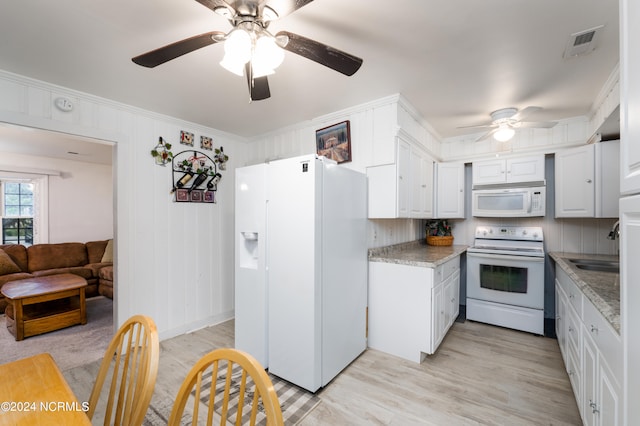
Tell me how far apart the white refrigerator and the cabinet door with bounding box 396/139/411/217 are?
0.37 metres

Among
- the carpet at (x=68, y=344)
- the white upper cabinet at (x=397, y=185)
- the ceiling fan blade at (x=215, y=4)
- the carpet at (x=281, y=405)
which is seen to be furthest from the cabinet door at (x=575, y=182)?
the carpet at (x=68, y=344)

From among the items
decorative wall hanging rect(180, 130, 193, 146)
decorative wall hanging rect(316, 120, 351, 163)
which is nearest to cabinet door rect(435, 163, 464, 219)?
decorative wall hanging rect(316, 120, 351, 163)

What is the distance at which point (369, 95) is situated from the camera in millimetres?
2596

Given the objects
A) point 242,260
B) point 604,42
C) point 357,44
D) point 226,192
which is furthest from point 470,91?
point 226,192

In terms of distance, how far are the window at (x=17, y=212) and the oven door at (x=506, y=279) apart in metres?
7.22

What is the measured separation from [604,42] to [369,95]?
5.21 feet

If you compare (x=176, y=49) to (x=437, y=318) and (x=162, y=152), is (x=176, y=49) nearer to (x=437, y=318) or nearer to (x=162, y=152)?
(x=162, y=152)

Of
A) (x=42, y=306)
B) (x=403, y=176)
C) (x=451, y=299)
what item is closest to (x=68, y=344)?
(x=42, y=306)

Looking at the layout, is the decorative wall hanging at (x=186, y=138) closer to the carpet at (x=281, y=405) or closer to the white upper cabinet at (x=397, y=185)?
the white upper cabinet at (x=397, y=185)

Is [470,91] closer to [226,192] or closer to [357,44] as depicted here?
[357,44]

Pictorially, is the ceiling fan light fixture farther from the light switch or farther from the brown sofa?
the brown sofa

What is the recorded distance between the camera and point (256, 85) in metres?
1.73

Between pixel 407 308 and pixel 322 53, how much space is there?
220 cm

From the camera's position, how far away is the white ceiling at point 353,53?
155 centimetres
